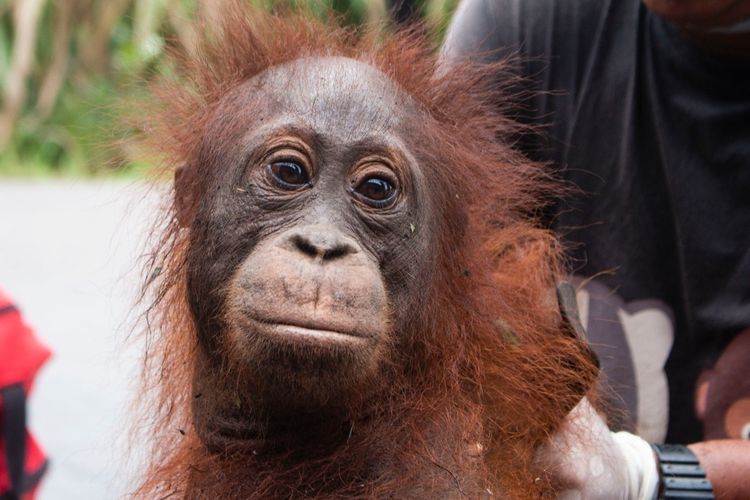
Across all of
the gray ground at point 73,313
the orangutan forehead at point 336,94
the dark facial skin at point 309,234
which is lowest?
the gray ground at point 73,313

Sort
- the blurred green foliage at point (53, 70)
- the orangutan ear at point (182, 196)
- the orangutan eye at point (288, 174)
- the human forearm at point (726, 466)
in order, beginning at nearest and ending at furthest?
the orangutan eye at point (288, 174) < the orangutan ear at point (182, 196) < the human forearm at point (726, 466) < the blurred green foliage at point (53, 70)

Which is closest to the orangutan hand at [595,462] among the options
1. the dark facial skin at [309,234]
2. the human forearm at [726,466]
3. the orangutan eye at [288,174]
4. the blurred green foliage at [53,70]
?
the human forearm at [726,466]

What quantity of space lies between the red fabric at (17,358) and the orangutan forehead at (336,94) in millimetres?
1222

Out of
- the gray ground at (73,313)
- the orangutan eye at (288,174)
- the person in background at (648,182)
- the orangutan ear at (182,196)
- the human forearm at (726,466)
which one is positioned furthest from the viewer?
the gray ground at (73,313)

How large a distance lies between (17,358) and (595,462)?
63.4 inches

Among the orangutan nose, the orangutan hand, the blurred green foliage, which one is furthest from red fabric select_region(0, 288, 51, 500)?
the blurred green foliage

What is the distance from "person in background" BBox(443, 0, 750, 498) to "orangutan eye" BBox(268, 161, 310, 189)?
63cm

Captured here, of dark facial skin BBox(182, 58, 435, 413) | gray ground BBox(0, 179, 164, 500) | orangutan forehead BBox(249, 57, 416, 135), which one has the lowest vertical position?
gray ground BBox(0, 179, 164, 500)

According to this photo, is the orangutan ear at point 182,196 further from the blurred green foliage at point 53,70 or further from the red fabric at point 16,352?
the blurred green foliage at point 53,70

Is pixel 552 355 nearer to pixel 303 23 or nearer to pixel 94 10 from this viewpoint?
pixel 303 23

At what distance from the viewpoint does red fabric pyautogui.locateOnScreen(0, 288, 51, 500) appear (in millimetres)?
2559

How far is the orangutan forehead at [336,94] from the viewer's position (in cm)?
173

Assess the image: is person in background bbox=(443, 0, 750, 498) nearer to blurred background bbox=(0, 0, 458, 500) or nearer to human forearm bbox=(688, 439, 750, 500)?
human forearm bbox=(688, 439, 750, 500)

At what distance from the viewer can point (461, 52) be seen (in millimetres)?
2275
